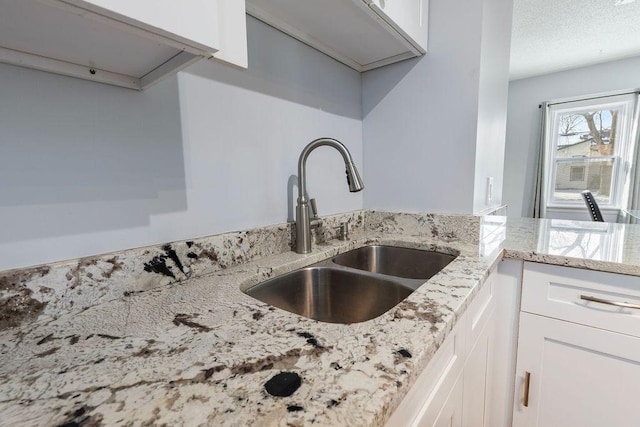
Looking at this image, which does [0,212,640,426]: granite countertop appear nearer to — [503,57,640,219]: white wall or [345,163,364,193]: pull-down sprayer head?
[345,163,364,193]: pull-down sprayer head

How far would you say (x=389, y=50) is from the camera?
114 cm

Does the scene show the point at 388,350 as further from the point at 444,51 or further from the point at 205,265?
the point at 444,51

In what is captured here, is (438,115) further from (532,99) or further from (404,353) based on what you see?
(532,99)

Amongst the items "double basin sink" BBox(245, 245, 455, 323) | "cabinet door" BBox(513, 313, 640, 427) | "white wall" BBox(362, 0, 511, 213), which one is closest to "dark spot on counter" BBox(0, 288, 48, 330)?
"double basin sink" BBox(245, 245, 455, 323)

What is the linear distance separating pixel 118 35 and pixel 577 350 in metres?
1.41

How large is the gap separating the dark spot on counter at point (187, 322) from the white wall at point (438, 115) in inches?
40.7

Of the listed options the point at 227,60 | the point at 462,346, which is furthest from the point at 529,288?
the point at 227,60

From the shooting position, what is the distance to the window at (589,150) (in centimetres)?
312

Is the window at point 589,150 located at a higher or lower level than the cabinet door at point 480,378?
higher

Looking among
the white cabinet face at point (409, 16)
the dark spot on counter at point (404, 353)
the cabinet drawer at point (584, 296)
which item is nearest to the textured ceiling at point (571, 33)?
the white cabinet face at point (409, 16)

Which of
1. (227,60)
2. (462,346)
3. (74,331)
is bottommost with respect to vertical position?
(462,346)

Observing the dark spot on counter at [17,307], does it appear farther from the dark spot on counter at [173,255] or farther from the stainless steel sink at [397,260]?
the stainless steel sink at [397,260]

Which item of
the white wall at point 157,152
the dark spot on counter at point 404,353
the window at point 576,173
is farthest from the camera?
the window at point 576,173

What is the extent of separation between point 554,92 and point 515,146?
71 cm
